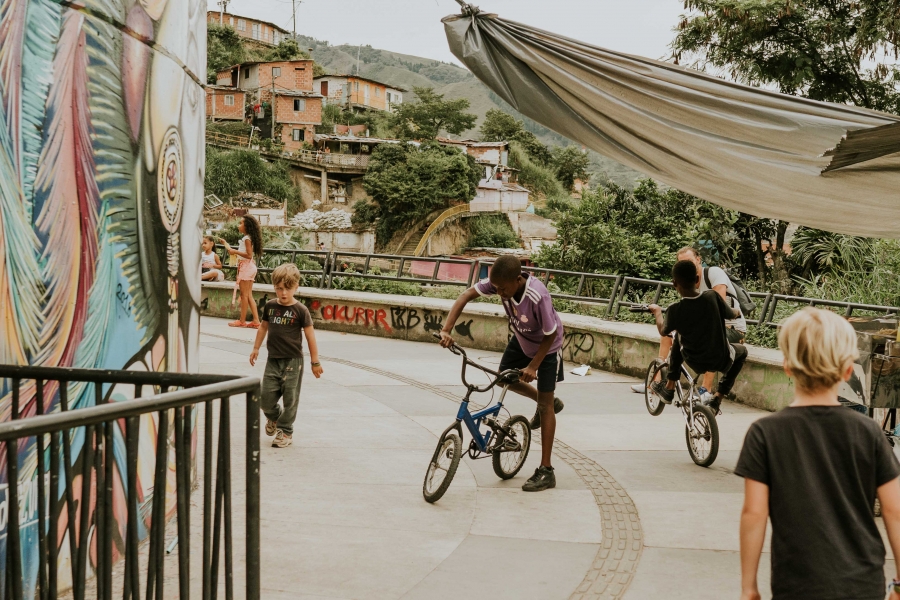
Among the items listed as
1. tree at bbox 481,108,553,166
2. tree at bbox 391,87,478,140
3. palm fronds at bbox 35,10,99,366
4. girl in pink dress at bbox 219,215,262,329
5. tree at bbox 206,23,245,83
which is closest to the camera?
palm fronds at bbox 35,10,99,366

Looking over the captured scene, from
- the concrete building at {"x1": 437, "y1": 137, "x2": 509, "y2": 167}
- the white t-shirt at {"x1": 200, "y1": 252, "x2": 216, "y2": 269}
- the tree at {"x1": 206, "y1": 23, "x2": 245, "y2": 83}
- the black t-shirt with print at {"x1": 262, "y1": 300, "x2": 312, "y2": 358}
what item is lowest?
the black t-shirt with print at {"x1": 262, "y1": 300, "x2": 312, "y2": 358}

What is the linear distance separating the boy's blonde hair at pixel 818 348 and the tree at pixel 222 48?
99.7 m

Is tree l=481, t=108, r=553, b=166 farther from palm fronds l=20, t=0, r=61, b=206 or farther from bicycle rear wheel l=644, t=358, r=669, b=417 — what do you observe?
palm fronds l=20, t=0, r=61, b=206

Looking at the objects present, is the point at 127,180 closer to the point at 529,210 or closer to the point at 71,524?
the point at 71,524

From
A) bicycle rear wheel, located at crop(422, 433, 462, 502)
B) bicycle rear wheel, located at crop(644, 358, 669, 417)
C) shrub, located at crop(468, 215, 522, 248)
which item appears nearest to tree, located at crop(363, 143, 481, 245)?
shrub, located at crop(468, 215, 522, 248)

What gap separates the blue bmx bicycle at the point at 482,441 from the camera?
20.1ft

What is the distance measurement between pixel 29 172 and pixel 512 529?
3.53 meters

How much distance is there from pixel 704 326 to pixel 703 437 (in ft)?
3.04

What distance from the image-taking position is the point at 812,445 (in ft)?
9.18

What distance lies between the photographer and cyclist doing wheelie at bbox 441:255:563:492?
6.18 meters

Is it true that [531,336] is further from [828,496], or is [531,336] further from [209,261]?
[209,261]

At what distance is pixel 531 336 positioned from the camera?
660 cm

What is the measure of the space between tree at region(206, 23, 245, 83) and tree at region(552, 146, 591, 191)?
128 ft

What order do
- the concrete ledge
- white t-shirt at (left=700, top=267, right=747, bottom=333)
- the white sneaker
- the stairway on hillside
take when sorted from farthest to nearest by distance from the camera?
the stairway on hillside
the concrete ledge
white t-shirt at (left=700, top=267, right=747, bottom=333)
the white sneaker
